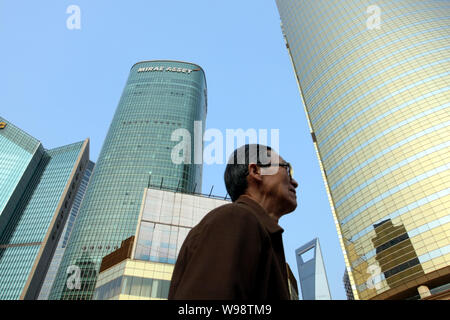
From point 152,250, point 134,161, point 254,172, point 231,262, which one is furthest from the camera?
point 134,161

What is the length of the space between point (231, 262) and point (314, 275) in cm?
17161

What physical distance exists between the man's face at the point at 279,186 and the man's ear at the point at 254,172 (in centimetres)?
3

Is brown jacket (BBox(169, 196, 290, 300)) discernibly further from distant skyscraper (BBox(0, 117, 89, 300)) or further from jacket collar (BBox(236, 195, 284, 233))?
distant skyscraper (BBox(0, 117, 89, 300))

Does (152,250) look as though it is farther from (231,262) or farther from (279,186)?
(231,262)

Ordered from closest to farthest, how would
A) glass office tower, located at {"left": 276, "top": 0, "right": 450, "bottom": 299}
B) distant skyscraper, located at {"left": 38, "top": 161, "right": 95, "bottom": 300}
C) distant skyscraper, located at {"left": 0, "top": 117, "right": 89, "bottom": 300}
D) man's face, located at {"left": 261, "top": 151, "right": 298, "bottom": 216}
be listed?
man's face, located at {"left": 261, "top": 151, "right": 298, "bottom": 216}, glass office tower, located at {"left": 276, "top": 0, "right": 450, "bottom": 299}, distant skyscraper, located at {"left": 0, "top": 117, "right": 89, "bottom": 300}, distant skyscraper, located at {"left": 38, "top": 161, "right": 95, "bottom": 300}

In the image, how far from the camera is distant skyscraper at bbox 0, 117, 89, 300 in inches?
3738

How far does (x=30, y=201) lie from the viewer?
111m

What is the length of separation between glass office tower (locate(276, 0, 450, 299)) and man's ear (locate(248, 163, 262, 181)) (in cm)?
4405

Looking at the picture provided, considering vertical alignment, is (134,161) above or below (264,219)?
above

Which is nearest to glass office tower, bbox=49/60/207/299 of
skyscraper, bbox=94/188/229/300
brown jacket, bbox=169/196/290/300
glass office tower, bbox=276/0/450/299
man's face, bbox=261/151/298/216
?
skyscraper, bbox=94/188/229/300

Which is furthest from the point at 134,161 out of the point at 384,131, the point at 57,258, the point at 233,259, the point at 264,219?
the point at 233,259

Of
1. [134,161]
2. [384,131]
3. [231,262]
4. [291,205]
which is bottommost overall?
[231,262]
